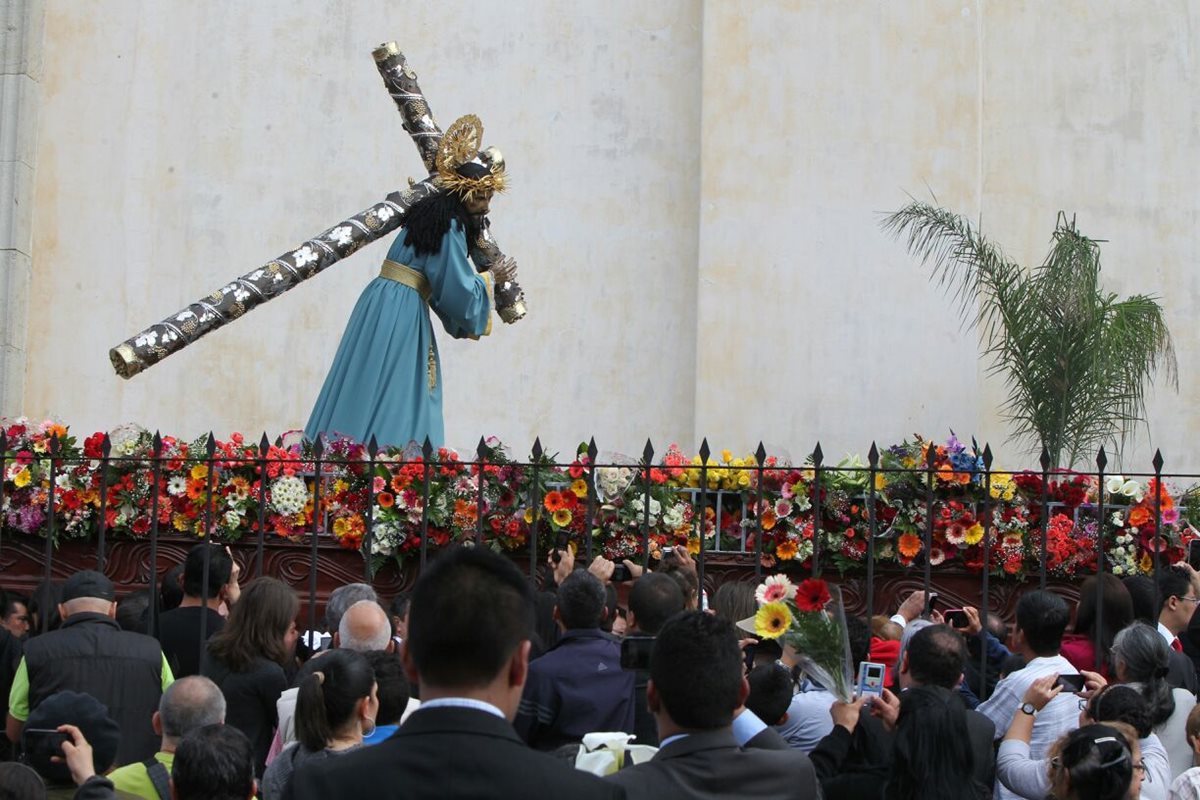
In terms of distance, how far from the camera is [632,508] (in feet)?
27.4

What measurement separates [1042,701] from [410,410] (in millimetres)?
5026

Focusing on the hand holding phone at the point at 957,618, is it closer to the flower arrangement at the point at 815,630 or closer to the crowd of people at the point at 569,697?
the crowd of people at the point at 569,697

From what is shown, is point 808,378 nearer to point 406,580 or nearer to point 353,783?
point 406,580

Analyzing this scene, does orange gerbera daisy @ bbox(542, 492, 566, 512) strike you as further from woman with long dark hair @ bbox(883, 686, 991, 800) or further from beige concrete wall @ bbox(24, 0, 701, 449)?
beige concrete wall @ bbox(24, 0, 701, 449)

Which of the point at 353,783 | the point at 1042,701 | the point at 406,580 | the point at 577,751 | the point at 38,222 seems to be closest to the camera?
the point at 353,783

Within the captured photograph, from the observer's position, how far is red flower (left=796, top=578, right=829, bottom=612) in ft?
17.6

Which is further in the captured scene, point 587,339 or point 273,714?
point 587,339

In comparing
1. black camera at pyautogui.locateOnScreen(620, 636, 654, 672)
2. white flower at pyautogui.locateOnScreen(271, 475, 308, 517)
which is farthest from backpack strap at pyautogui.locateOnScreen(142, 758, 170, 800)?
white flower at pyautogui.locateOnScreen(271, 475, 308, 517)

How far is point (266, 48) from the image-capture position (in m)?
14.3

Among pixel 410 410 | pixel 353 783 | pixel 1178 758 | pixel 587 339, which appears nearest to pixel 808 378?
pixel 587 339

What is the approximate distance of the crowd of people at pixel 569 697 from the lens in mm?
3316

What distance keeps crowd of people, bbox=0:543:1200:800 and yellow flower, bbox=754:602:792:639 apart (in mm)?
163

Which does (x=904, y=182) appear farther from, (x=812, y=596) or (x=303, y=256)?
(x=812, y=596)

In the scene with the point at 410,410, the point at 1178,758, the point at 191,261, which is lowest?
the point at 1178,758
